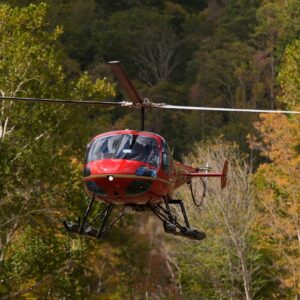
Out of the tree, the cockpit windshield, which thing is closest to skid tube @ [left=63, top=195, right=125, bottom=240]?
the cockpit windshield

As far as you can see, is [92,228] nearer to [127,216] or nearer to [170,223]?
[170,223]

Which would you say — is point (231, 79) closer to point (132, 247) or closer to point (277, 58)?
point (277, 58)

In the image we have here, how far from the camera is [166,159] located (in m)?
14.0

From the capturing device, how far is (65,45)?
3054 inches

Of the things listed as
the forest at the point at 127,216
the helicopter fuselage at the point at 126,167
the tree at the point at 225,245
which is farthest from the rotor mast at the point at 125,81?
the tree at the point at 225,245

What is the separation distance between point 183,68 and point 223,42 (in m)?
5.29

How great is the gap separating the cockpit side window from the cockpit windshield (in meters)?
0.21

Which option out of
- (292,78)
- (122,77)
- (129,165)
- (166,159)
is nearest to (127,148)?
(129,165)

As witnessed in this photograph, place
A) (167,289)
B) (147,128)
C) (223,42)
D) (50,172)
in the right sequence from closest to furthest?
(50,172)
(167,289)
(147,128)
(223,42)

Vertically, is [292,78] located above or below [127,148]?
below

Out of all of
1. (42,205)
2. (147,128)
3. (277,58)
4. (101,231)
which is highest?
(101,231)

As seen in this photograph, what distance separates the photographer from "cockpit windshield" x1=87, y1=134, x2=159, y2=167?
13453 millimetres

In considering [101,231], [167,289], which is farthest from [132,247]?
[101,231]

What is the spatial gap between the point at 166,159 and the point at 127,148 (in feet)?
2.77
